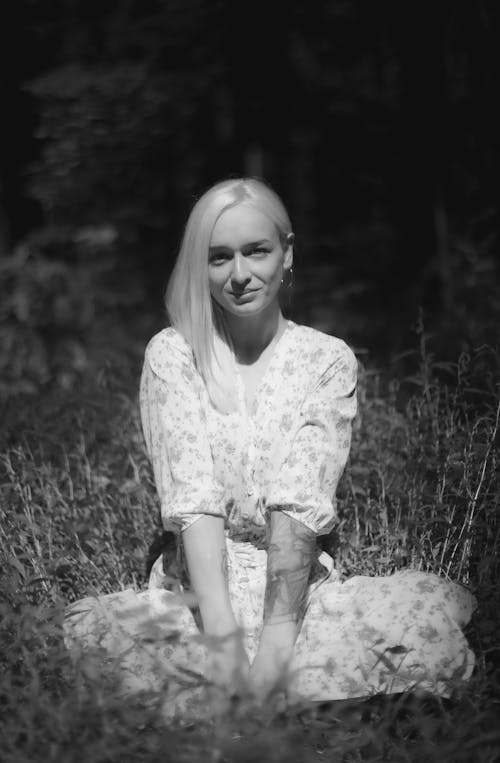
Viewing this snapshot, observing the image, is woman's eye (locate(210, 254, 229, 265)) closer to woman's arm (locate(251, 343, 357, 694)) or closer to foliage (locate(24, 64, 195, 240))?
woman's arm (locate(251, 343, 357, 694))

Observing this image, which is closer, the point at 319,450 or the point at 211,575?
the point at 211,575

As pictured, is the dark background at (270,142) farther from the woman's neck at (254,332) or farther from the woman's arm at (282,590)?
the woman's arm at (282,590)

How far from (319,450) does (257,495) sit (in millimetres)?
235

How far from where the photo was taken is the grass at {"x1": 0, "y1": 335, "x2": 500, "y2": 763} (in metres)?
1.77

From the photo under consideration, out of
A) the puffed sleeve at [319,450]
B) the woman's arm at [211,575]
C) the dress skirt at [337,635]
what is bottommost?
the dress skirt at [337,635]

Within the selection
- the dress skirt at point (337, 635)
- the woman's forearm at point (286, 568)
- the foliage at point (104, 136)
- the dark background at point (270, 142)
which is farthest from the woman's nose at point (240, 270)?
the foliage at point (104, 136)

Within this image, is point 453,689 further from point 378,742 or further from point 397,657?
point 378,742

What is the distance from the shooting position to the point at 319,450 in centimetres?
241

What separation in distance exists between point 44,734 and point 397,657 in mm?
888

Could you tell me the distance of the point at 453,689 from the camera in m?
2.15

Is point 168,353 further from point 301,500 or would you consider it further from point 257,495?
point 301,500

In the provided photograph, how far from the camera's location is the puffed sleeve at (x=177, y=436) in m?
2.35

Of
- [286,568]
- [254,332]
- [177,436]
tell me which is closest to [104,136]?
[254,332]

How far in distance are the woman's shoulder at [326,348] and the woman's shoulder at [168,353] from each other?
0.34 meters
